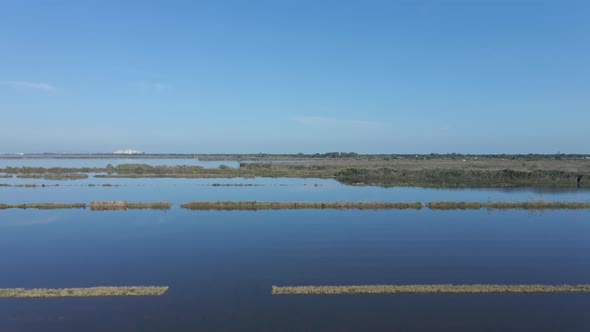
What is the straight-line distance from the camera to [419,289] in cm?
1049

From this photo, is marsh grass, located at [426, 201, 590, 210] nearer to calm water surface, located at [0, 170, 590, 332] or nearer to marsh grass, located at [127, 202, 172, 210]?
calm water surface, located at [0, 170, 590, 332]

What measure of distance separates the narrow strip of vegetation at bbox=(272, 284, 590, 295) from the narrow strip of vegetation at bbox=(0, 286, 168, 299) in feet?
10.4

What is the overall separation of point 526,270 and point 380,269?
437cm

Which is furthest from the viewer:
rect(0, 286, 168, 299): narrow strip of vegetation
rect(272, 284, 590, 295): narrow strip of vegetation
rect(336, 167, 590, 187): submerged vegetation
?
rect(336, 167, 590, 187): submerged vegetation

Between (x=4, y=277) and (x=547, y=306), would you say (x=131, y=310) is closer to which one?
(x=4, y=277)

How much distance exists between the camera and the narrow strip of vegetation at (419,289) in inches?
410

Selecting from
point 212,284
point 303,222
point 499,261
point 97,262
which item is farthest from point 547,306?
point 97,262

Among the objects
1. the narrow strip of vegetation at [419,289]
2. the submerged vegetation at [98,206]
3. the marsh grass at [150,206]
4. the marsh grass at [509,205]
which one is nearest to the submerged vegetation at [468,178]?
the marsh grass at [509,205]

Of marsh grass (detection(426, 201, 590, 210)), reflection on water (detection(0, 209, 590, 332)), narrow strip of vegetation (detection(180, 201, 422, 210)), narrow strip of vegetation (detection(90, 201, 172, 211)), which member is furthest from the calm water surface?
marsh grass (detection(426, 201, 590, 210))

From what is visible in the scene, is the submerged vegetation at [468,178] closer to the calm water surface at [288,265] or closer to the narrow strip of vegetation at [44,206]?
the calm water surface at [288,265]

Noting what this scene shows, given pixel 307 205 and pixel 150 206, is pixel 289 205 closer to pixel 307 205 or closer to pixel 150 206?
pixel 307 205

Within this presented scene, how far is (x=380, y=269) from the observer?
12.4 metres

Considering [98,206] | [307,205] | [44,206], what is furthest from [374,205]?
[44,206]

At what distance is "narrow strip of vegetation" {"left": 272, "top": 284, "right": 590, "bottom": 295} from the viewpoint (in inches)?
410
